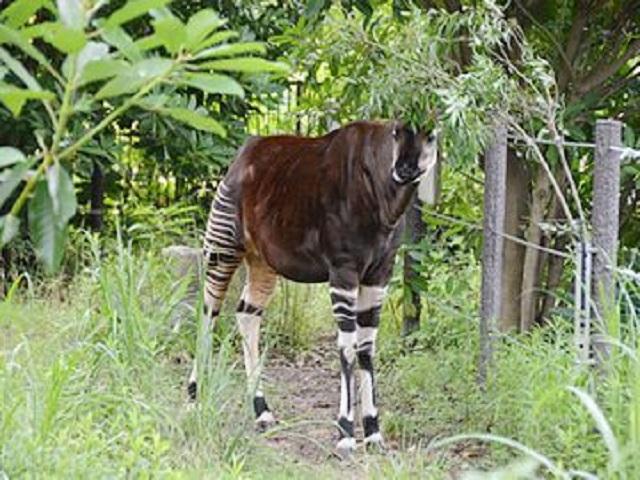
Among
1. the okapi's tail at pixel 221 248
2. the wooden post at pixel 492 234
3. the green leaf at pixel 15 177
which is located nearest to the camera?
the green leaf at pixel 15 177

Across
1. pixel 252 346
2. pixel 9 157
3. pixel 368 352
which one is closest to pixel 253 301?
pixel 252 346

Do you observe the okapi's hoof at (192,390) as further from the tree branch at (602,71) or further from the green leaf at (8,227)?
the green leaf at (8,227)

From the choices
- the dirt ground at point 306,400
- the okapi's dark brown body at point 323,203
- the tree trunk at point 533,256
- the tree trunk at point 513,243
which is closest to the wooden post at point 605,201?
the okapi's dark brown body at point 323,203

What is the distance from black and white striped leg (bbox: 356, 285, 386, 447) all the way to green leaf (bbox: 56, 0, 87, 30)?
4056mm

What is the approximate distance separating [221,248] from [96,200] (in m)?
3.52

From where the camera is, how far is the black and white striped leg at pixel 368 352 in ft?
17.5

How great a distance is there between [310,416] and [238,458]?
1.40 m

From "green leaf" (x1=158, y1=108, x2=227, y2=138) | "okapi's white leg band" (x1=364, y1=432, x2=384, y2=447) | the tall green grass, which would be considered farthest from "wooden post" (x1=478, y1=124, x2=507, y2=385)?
"green leaf" (x1=158, y1=108, x2=227, y2=138)

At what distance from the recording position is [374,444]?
5312 mm

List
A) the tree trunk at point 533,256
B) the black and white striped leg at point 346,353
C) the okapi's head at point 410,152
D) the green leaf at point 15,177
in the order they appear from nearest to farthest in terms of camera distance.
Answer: the green leaf at point 15,177 → the okapi's head at point 410,152 → the black and white striped leg at point 346,353 → the tree trunk at point 533,256

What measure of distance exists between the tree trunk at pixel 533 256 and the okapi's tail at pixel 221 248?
1.50 metres

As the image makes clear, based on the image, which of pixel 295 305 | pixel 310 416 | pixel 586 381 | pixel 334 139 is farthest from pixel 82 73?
pixel 295 305

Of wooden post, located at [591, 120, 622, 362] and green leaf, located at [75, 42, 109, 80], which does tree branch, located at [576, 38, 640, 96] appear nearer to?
wooden post, located at [591, 120, 622, 362]

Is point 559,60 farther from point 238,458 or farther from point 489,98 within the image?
point 238,458
